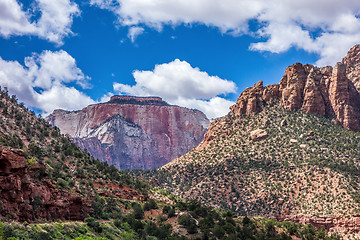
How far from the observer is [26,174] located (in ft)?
90.9

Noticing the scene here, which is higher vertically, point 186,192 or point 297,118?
point 297,118

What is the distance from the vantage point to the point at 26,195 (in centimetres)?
2689

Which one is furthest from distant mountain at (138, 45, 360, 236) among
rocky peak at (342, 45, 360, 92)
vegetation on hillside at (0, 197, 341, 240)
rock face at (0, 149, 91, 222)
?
rock face at (0, 149, 91, 222)

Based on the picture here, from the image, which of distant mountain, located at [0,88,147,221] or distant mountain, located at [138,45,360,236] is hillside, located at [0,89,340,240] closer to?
distant mountain, located at [0,88,147,221]

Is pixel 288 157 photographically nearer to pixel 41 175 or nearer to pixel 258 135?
pixel 258 135

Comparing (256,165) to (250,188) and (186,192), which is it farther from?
(186,192)

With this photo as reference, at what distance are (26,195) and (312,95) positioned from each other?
326ft

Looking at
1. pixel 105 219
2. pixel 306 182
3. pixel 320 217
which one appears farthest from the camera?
pixel 306 182

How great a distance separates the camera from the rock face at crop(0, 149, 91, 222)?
2488 cm

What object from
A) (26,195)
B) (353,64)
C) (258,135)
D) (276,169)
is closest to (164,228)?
(26,195)

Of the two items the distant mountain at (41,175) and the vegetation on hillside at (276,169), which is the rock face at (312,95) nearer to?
the vegetation on hillside at (276,169)

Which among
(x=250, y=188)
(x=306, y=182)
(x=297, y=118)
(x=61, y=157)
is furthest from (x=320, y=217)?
(x=61, y=157)

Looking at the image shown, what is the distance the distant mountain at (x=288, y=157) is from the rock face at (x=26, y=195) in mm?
53137

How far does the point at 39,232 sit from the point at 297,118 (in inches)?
3667
